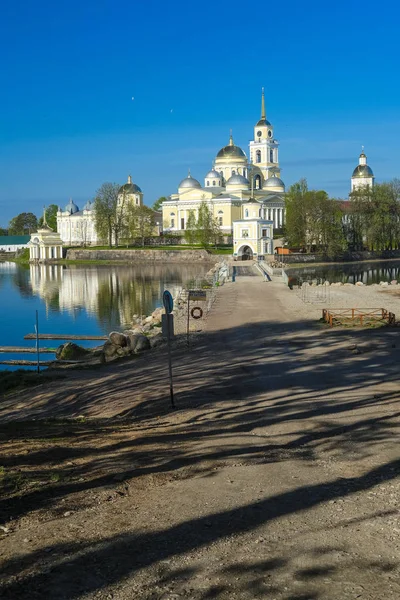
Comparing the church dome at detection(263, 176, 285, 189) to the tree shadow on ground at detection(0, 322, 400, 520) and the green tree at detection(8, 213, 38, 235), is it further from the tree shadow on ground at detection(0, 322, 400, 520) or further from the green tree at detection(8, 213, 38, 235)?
the tree shadow on ground at detection(0, 322, 400, 520)

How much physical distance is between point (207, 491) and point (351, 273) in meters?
71.3

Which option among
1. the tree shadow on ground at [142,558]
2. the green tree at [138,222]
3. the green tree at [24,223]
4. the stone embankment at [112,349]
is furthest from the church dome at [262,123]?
the tree shadow on ground at [142,558]

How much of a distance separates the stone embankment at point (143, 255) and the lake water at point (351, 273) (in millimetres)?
18068

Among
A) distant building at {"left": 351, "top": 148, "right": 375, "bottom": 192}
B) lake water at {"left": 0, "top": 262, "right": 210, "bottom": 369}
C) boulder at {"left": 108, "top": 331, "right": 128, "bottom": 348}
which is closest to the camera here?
boulder at {"left": 108, "top": 331, "right": 128, "bottom": 348}

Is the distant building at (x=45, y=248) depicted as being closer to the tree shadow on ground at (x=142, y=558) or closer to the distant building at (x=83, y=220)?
the distant building at (x=83, y=220)

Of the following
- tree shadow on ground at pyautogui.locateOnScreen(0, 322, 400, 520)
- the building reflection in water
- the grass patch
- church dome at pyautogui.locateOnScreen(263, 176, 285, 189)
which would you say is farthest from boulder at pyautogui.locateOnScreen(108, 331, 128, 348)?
church dome at pyautogui.locateOnScreen(263, 176, 285, 189)

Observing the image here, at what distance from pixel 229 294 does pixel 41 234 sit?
76012 mm

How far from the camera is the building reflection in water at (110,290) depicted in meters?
42.1

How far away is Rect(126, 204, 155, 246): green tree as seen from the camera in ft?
357

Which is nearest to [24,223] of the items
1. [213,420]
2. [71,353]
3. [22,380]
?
[71,353]

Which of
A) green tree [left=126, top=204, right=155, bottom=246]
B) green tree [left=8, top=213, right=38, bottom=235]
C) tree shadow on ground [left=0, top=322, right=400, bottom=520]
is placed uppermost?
green tree [left=8, top=213, right=38, bottom=235]

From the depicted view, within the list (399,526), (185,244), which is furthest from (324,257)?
(399,526)

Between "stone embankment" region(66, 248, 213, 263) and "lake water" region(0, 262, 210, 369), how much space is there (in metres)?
11.1

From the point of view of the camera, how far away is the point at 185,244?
106 metres
